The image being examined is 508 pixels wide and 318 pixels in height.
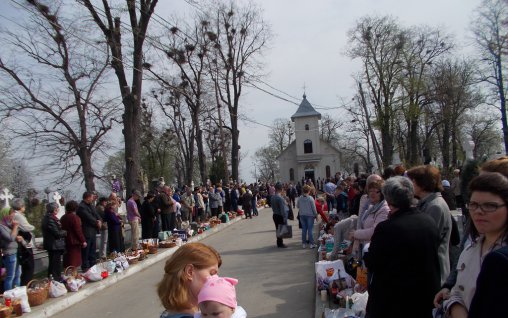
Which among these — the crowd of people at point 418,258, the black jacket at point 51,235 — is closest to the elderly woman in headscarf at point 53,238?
the black jacket at point 51,235

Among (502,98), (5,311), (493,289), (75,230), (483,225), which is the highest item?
(502,98)

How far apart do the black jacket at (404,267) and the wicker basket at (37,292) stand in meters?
6.22

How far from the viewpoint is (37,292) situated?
7.59 metres

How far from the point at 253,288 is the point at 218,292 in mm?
6418

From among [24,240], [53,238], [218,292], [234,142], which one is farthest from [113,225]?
[234,142]

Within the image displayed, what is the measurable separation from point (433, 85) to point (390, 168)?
3596 cm

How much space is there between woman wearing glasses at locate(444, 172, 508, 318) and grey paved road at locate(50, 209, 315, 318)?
173 inches

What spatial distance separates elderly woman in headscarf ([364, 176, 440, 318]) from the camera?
3.36 m

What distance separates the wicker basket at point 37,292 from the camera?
7.54 metres

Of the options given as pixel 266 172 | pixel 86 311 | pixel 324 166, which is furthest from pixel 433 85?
pixel 266 172

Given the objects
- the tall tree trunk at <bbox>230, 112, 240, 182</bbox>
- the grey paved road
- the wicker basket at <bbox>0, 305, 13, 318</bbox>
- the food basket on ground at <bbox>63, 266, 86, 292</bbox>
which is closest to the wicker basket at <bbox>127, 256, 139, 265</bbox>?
the grey paved road

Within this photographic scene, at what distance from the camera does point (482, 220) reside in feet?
7.58

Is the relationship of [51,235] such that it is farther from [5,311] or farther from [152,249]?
[152,249]

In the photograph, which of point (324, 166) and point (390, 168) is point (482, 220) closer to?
point (390, 168)
